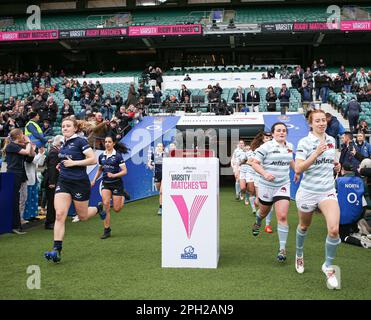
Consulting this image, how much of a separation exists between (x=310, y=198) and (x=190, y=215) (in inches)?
62.6

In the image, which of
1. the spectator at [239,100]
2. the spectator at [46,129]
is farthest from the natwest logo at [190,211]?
the spectator at [239,100]

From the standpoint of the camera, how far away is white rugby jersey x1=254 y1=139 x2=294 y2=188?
7000 mm

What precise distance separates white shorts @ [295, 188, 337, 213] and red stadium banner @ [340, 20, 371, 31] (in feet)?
100

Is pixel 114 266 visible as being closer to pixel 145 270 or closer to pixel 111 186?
pixel 145 270

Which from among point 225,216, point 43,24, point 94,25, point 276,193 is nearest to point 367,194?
point 276,193

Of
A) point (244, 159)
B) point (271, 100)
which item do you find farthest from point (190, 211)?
point (271, 100)

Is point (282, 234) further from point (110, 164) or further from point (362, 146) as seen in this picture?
point (362, 146)

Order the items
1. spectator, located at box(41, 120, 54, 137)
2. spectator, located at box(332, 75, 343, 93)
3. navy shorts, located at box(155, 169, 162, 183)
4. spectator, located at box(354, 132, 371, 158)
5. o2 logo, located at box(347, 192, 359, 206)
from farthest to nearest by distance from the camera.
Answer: spectator, located at box(332, 75, 343, 93) < spectator, located at box(41, 120, 54, 137) < navy shorts, located at box(155, 169, 162, 183) < spectator, located at box(354, 132, 371, 158) < o2 logo, located at box(347, 192, 359, 206)

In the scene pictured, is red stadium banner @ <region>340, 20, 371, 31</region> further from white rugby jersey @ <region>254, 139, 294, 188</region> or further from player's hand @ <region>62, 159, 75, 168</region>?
player's hand @ <region>62, 159, 75, 168</region>

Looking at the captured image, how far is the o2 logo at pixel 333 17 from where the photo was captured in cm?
3350

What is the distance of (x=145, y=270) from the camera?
6.42 m

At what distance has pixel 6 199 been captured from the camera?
952 centimetres

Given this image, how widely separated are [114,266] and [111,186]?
8.66 ft

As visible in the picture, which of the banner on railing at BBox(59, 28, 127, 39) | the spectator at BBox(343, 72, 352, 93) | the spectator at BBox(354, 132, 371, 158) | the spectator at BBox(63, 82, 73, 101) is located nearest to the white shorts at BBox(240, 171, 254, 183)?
the spectator at BBox(354, 132, 371, 158)
